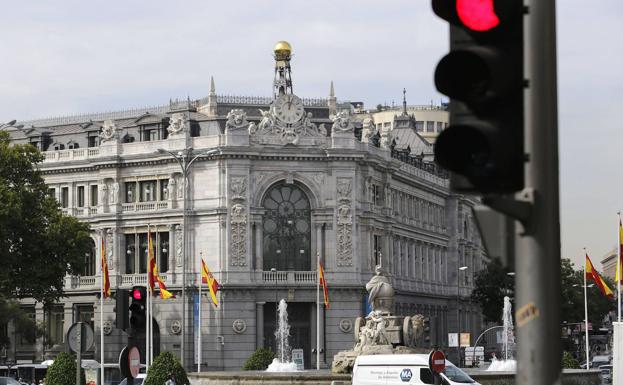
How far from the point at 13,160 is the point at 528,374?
81716 mm

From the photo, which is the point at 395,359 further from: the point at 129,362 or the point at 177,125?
the point at 177,125

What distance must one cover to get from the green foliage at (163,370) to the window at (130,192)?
50601mm

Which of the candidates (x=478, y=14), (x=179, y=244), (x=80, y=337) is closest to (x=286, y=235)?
(x=179, y=244)

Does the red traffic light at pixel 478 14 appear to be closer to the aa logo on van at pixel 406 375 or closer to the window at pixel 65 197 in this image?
the aa logo on van at pixel 406 375

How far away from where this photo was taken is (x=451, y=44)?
27.1 ft

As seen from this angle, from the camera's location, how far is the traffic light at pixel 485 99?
320 inches

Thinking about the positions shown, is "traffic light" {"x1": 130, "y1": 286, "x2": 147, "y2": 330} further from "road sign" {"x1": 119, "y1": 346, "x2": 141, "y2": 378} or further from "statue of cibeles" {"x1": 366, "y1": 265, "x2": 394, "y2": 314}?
"statue of cibeles" {"x1": 366, "y1": 265, "x2": 394, "y2": 314}

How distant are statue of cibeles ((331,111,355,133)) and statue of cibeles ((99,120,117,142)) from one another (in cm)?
1603

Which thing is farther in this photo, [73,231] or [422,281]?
[422,281]

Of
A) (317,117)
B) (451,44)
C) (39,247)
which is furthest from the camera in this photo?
(317,117)

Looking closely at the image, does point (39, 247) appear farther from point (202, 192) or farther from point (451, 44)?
point (451, 44)

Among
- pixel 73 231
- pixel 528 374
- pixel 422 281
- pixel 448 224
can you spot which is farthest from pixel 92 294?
pixel 528 374

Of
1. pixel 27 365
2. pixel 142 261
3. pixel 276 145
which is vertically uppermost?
pixel 276 145

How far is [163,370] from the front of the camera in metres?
56.9
